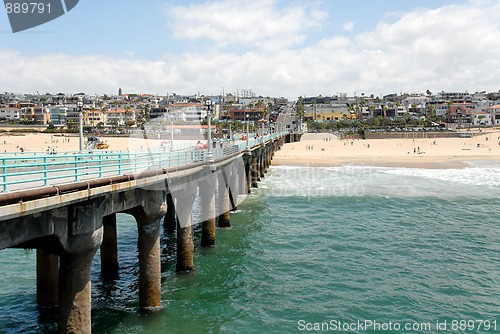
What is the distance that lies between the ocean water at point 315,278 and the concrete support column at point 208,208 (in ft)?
2.60

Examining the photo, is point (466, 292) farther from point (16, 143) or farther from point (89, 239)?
point (16, 143)

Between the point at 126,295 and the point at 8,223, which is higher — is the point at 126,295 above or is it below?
below

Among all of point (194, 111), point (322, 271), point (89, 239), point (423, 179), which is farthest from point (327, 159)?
point (194, 111)

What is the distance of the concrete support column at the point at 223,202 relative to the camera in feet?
92.1

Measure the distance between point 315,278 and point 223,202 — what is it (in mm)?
10176

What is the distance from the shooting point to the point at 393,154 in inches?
3337

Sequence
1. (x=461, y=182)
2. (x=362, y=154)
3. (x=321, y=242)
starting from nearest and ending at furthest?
(x=321, y=242)
(x=461, y=182)
(x=362, y=154)

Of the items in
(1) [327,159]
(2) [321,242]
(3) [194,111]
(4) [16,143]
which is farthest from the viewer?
(3) [194,111]

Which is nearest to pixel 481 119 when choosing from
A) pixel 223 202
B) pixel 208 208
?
pixel 223 202

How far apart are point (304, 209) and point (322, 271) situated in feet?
47.6


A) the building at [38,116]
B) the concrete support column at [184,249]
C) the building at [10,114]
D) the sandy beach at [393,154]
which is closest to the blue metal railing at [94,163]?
the concrete support column at [184,249]

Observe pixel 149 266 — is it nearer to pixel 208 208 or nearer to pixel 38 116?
pixel 208 208

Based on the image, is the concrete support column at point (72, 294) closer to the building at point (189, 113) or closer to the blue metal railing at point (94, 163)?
the blue metal railing at point (94, 163)

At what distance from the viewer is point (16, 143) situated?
9262cm
